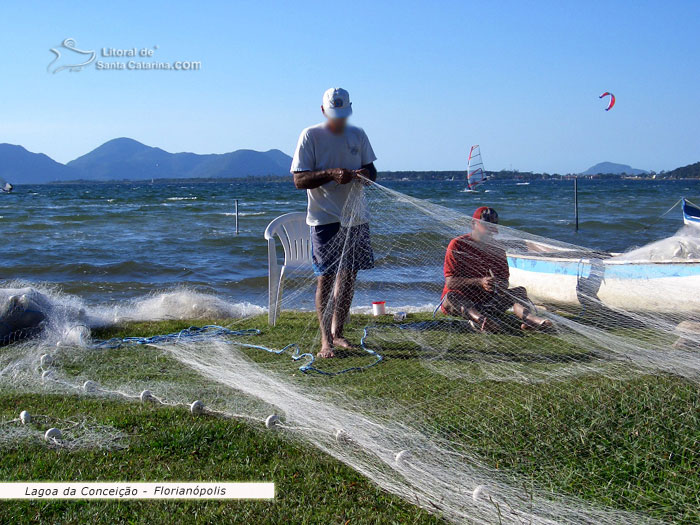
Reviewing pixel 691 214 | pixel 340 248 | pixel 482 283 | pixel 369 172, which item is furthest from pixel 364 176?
pixel 691 214

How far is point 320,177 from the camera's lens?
476 cm

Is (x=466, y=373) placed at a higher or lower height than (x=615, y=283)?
lower

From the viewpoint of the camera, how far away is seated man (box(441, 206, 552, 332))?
491 centimetres

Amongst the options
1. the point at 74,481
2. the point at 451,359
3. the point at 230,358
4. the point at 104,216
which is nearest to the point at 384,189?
the point at 451,359

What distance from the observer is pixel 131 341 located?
5562 millimetres

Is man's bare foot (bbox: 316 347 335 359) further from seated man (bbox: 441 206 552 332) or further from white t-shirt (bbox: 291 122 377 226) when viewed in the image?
seated man (bbox: 441 206 552 332)

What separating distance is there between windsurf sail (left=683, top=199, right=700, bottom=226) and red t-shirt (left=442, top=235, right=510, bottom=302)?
3993 mm

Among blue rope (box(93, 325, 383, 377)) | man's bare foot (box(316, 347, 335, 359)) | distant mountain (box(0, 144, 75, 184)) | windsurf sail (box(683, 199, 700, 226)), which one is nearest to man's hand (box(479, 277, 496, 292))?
blue rope (box(93, 325, 383, 377))

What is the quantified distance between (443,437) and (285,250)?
12.5 ft

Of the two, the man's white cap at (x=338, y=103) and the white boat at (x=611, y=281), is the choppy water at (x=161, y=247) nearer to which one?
the white boat at (x=611, y=281)

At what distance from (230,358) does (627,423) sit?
105 inches

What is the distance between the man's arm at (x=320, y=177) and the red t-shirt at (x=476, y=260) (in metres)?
1.08

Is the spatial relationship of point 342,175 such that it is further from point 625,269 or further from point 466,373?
point 625,269

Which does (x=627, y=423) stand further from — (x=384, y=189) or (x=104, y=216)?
(x=104, y=216)
